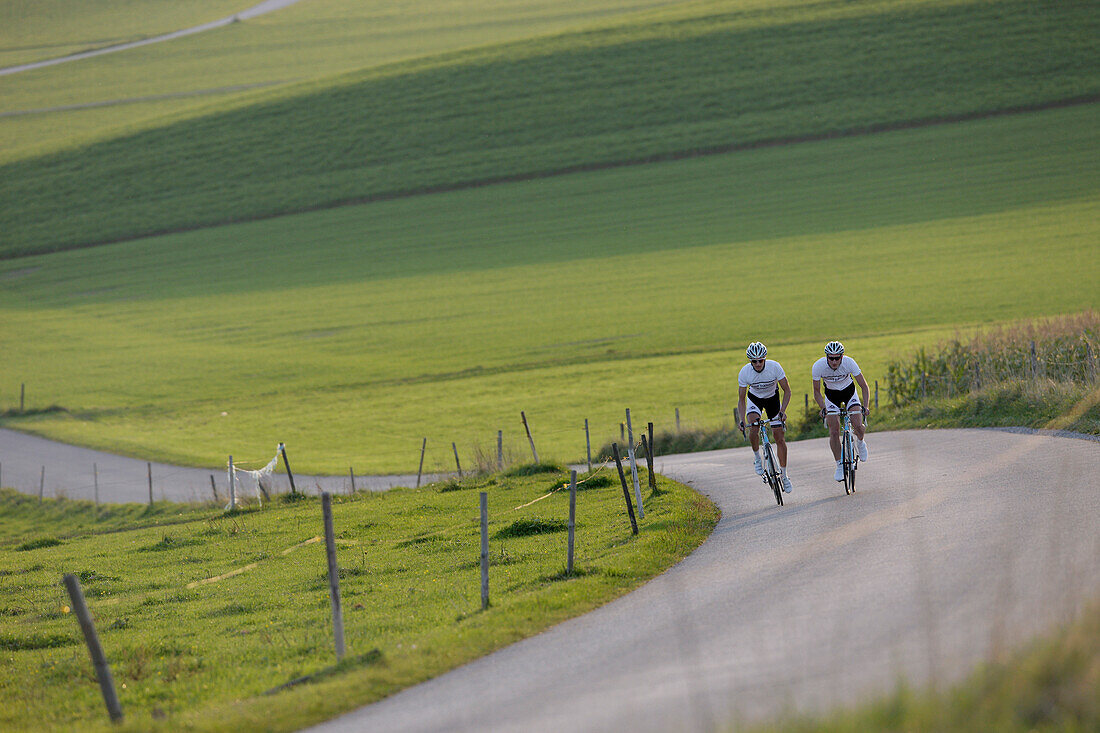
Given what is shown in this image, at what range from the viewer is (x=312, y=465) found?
1475 inches

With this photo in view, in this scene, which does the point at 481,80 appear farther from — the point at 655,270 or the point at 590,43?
the point at 655,270

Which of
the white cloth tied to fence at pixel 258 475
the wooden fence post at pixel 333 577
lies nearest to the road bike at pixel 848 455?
the wooden fence post at pixel 333 577

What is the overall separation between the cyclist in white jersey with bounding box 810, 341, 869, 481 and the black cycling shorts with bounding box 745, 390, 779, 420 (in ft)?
2.38

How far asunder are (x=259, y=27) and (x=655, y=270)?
121058 millimetres

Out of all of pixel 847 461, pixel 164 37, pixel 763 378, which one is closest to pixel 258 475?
pixel 763 378

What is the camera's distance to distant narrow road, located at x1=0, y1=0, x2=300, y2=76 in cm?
15625

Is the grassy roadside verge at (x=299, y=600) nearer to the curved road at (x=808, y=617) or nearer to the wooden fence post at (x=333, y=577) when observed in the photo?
the wooden fence post at (x=333, y=577)

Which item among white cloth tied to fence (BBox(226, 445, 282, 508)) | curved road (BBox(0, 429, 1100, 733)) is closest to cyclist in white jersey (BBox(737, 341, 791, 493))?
curved road (BBox(0, 429, 1100, 733))

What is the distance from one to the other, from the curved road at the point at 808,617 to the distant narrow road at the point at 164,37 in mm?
164555

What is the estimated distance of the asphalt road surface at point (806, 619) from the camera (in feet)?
24.4

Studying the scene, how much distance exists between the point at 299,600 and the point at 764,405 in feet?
26.6

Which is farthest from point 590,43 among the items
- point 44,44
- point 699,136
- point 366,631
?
point 44,44

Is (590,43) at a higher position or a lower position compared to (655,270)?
higher

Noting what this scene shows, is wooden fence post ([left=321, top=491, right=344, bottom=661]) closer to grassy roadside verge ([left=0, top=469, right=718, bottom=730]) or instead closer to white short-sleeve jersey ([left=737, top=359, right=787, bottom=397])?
grassy roadside verge ([left=0, top=469, right=718, bottom=730])
